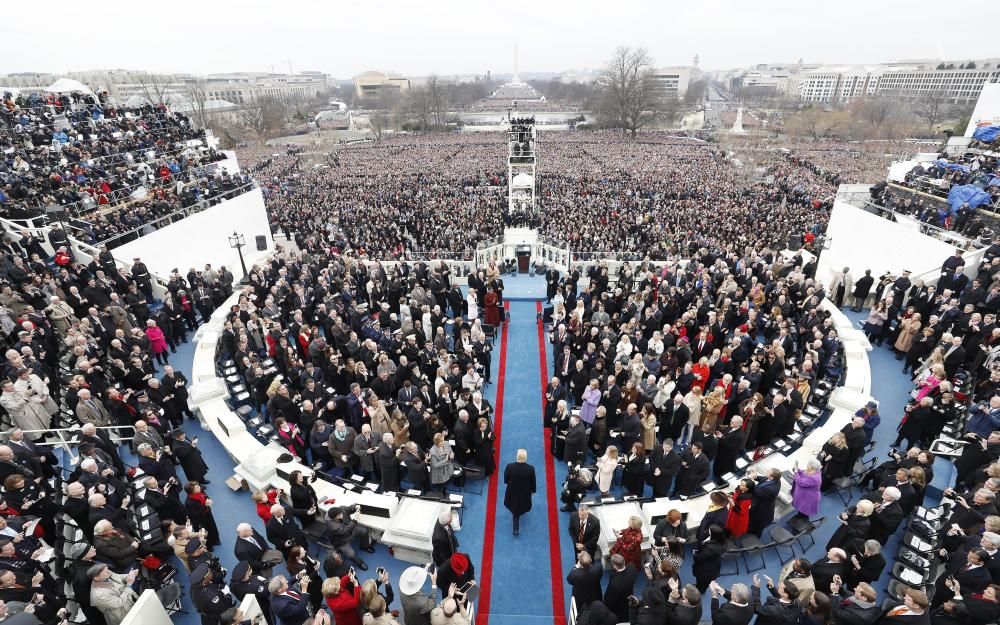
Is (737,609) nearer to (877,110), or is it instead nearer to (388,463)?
(388,463)

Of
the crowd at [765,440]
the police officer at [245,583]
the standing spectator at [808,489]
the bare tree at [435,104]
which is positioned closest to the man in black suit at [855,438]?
the crowd at [765,440]

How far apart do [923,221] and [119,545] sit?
20420 millimetres

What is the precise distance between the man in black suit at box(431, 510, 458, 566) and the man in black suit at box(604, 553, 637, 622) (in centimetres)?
181

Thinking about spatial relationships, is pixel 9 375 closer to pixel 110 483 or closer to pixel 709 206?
pixel 110 483

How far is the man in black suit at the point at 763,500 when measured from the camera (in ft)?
18.5

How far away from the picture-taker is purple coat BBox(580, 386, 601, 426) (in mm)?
7703

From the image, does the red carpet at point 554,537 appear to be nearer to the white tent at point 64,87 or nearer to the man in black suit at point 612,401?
the man in black suit at point 612,401

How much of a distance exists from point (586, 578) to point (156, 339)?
396 inches

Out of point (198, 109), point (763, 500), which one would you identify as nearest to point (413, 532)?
point (763, 500)

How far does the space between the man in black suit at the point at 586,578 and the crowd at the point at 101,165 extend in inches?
638

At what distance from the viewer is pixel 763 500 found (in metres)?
5.76

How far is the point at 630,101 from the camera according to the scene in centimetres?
6612

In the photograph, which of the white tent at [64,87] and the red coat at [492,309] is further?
the white tent at [64,87]

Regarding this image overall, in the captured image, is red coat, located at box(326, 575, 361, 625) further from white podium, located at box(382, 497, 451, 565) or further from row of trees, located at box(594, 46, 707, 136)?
row of trees, located at box(594, 46, 707, 136)
